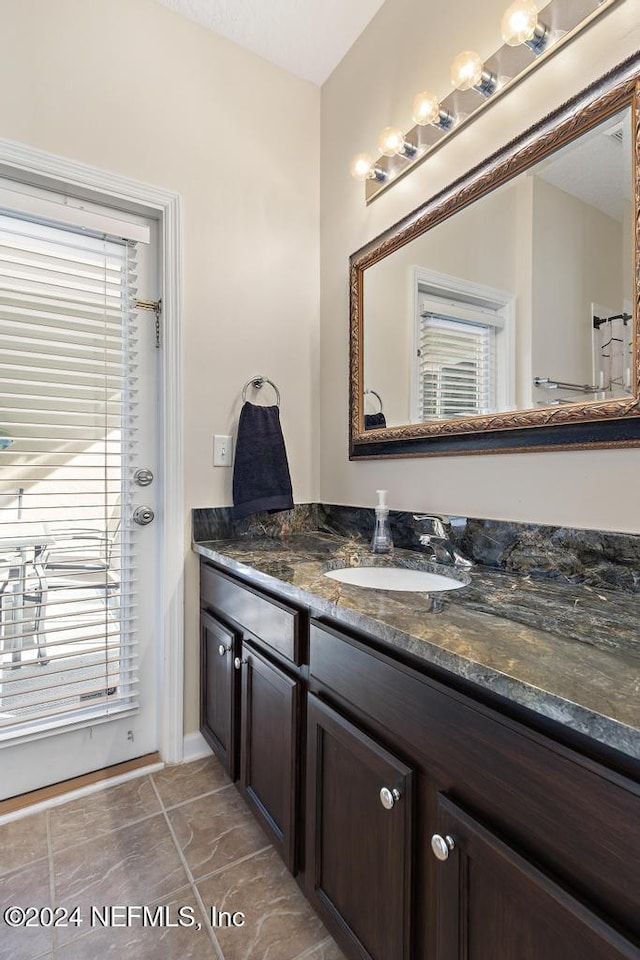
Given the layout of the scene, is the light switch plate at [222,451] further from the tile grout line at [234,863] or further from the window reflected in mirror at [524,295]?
the tile grout line at [234,863]

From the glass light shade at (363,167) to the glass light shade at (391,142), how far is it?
0.09 meters

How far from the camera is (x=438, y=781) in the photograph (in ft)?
2.38

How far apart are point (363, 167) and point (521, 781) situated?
5.99ft

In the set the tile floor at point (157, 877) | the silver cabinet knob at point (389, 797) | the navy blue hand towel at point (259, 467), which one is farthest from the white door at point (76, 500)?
the silver cabinet knob at point (389, 797)

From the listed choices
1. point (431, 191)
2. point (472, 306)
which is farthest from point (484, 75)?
point (472, 306)

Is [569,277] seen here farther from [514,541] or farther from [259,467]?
[259,467]

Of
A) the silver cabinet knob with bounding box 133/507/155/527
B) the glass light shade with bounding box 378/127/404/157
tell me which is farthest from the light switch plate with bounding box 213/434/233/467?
the glass light shade with bounding box 378/127/404/157

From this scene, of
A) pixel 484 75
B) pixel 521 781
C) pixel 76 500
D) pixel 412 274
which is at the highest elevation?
pixel 484 75

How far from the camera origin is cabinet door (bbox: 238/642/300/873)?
1101mm

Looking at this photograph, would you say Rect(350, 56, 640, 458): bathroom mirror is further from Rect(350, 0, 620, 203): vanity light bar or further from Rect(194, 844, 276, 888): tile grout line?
Rect(194, 844, 276, 888): tile grout line

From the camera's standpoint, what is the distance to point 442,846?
0.69 meters

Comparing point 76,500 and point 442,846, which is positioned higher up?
point 76,500

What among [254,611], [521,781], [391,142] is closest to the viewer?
[521,781]

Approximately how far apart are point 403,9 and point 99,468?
72.5 inches
